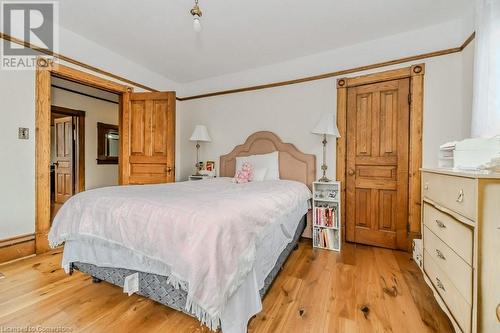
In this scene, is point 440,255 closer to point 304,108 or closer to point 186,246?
point 186,246

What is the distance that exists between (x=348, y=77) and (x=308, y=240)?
2.15 meters

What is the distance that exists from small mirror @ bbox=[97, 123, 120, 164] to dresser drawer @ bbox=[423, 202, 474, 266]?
18.1 ft

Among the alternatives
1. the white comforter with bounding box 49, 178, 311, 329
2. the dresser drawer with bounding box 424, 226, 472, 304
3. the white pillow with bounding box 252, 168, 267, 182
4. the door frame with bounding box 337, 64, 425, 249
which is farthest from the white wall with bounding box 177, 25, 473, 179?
the white comforter with bounding box 49, 178, 311, 329

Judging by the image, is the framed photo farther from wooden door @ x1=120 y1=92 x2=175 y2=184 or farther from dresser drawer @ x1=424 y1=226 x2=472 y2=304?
dresser drawer @ x1=424 y1=226 x2=472 y2=304

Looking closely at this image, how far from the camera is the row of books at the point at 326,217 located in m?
2.61

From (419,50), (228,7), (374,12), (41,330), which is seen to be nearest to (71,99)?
(228,7)

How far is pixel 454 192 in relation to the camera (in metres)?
1.19

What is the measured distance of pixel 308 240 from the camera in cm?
292

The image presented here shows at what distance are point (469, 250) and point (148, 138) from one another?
3584 millimetres

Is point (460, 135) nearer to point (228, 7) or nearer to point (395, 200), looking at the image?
point (395, 200)

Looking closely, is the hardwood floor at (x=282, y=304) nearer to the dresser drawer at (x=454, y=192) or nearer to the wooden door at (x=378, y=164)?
the wooden door at (x=378, y=164)

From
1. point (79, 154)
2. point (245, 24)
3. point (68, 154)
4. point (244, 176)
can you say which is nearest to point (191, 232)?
point (244, 176)

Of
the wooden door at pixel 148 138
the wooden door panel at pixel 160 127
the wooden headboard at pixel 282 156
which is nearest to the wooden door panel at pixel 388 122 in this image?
the wooden headboard at pixel 282 156

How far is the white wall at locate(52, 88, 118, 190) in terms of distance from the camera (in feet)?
14.1
